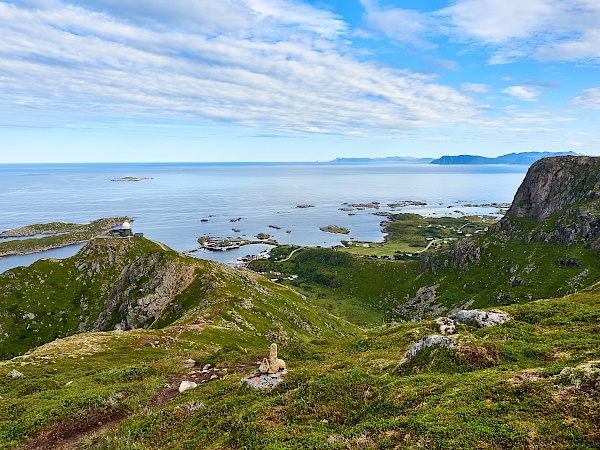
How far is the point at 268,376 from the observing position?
86.6 feet

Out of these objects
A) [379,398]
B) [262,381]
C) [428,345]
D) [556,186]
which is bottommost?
[262,381]

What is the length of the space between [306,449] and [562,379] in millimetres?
14761

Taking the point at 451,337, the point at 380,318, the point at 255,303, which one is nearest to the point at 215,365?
the point at 451,337

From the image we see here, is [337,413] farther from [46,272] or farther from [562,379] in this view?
[46,272]

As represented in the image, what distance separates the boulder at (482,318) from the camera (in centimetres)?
3316

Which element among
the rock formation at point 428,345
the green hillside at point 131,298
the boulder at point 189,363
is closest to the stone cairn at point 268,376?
the rock formation at point 428,345

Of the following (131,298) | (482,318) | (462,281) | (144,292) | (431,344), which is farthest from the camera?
(462,281)

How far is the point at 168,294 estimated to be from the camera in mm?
82438

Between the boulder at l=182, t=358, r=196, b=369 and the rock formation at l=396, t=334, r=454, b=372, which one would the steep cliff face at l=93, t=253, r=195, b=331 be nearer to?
the boulder at l=182, t=358, r=196, b=369

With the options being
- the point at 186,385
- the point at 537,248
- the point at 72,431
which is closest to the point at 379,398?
the point at 186,385

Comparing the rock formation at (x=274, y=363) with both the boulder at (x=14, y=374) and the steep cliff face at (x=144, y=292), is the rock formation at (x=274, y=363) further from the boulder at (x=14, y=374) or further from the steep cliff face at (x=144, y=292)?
the steep cliff face at (x=144, y=292)

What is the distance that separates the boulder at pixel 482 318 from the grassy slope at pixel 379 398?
1307 millimetres

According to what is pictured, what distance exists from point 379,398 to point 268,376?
904 cm

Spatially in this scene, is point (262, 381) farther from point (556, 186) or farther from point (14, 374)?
point (556, 186)
